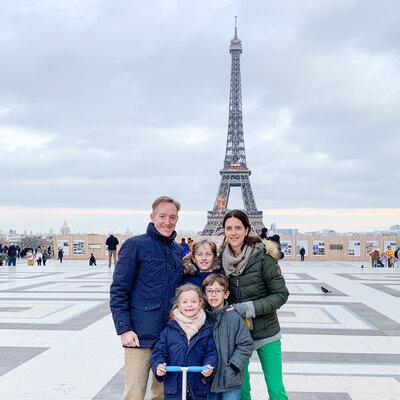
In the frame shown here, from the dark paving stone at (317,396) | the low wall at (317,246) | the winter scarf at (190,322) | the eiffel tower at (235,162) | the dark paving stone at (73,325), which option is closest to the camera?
the winter scarf at (190,322)

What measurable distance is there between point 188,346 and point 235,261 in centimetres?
63

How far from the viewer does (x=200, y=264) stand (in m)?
3.00

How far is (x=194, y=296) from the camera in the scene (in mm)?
2777

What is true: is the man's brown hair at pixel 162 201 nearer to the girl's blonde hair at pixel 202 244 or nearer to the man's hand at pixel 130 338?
the girl's blonde hair at pixel 202 244

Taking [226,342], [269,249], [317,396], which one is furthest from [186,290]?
[317,396]

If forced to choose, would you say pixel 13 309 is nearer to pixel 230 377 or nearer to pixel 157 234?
pixel 157 234

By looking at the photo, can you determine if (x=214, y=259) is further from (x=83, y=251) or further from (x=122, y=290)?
(x=83, y=251)

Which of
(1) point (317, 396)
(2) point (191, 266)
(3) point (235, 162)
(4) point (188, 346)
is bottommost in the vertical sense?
(1) point (317, 396)

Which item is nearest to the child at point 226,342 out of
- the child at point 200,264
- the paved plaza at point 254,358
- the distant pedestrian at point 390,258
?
the child at point 200,264

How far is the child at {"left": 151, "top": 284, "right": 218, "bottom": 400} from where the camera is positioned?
2.74 m

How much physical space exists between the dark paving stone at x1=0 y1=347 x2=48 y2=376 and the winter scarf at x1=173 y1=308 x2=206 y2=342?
242 cm

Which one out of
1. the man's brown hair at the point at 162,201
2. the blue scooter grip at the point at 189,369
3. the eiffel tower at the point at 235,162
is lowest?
the blue scooter grip at the point at 189,369

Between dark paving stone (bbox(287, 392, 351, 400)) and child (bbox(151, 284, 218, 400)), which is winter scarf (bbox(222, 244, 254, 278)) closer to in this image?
child (bbox(151, 284, 218, 400))

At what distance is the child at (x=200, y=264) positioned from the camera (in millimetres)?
2998
